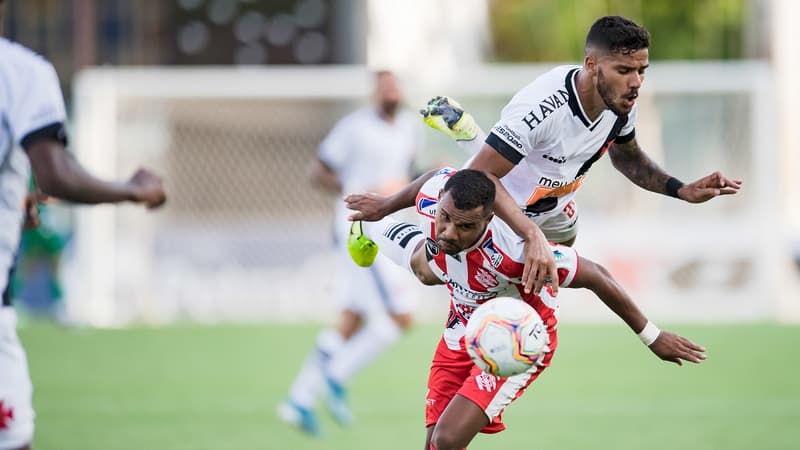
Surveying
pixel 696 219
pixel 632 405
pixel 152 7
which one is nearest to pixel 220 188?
pixel 696 219

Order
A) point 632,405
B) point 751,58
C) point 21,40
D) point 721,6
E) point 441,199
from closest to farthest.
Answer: point 441,199 < point 632,405 < point 751,58 < point 721,6 < point 21,40

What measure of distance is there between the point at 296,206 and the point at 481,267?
12658 millimetres

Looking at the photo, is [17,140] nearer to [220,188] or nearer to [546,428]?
[546,428]

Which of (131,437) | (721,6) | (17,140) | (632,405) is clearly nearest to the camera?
(17,140)

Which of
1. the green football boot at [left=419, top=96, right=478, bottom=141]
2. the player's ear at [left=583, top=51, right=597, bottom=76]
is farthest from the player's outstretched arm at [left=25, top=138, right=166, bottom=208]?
the player's ear at [left=583, top=51, right=597, bottom=76]

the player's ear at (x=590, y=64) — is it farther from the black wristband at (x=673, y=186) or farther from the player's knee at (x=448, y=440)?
the player's knee at (x=448, y=440)

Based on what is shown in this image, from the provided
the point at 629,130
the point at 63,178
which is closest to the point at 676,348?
the point at 629,130

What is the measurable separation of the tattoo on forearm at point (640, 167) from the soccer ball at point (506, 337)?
139cm

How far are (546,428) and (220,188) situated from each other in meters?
9.85

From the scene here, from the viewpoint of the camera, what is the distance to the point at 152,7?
3562 centimetres

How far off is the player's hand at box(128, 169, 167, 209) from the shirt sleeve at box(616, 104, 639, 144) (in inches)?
94.1

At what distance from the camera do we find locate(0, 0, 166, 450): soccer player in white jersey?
13.1 ft

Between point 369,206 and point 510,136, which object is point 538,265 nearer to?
point 510,136

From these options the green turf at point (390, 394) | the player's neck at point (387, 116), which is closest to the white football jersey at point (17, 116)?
the green turf at point (390, 394)
